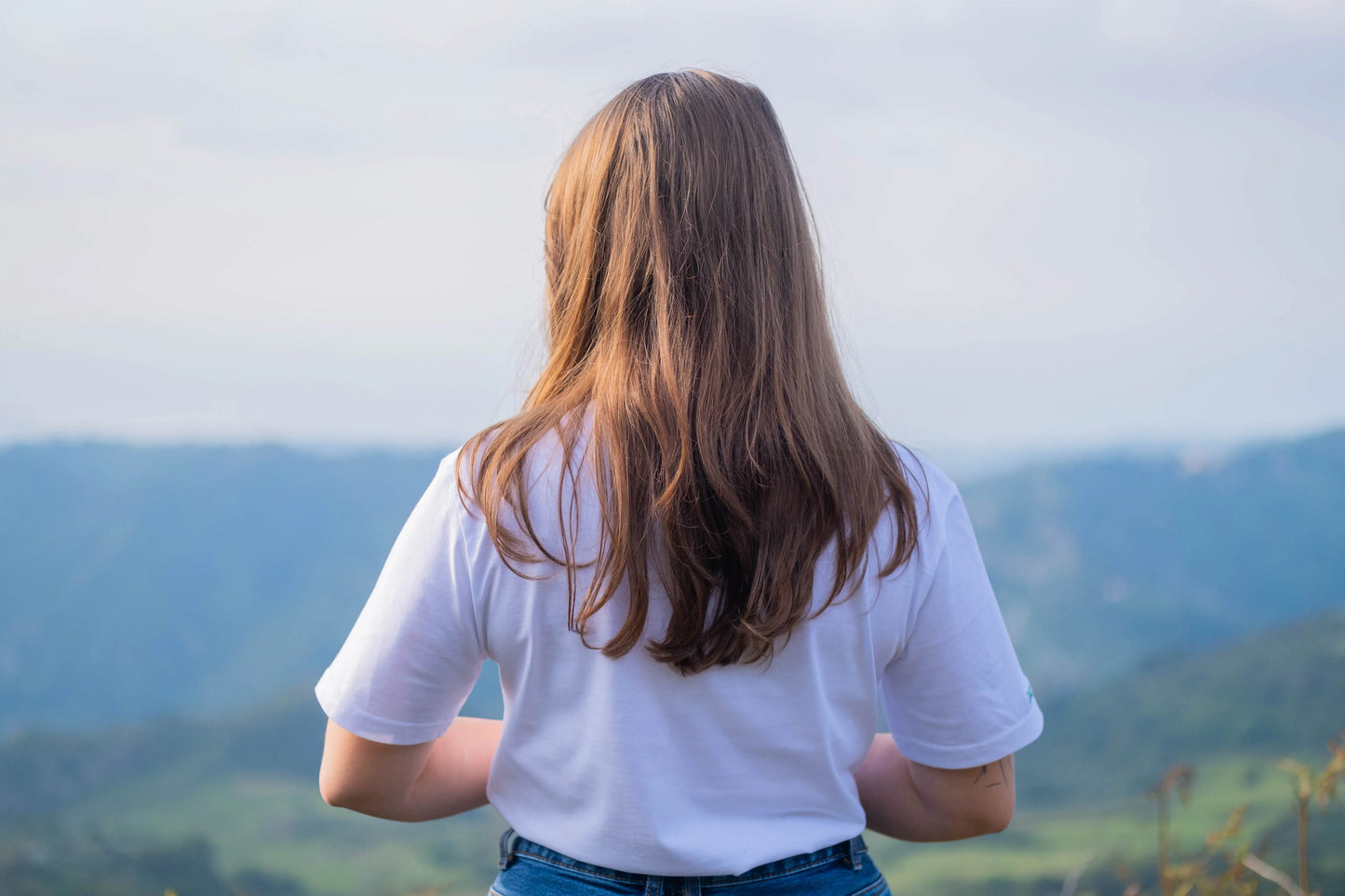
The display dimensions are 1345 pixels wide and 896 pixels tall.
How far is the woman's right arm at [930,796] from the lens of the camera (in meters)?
0.79

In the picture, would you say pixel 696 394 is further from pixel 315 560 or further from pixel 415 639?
pixel 315 560

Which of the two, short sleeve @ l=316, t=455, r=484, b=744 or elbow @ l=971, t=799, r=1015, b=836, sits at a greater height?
short sleeve @ l=316, t=455, r=484, b=744

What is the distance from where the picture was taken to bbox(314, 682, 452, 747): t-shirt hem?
0.67 metres

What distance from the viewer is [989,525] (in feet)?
9.37

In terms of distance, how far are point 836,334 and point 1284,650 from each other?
2653 millimetres

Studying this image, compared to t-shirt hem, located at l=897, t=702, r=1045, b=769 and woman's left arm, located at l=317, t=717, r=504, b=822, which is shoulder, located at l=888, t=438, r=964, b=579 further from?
woman's left arm, located at l=317, t=717, r=504, b=822

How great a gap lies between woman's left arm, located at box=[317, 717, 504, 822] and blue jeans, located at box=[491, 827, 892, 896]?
85mm

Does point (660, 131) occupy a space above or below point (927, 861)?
above

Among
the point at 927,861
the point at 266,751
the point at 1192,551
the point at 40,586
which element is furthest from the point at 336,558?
the point at 1192,551

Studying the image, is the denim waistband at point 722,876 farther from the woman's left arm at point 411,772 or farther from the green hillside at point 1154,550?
the green hillside at point 1154,550

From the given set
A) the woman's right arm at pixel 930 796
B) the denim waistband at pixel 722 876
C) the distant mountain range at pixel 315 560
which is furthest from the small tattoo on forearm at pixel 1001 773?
the distant mountain range at pixel 315 560

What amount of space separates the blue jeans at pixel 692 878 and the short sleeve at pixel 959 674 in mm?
102

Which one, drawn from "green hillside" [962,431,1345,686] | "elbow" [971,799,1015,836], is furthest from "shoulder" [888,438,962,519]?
"green hillside" [962,431,1345,686]

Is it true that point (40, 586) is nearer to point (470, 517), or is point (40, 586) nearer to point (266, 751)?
point (266, 751)
